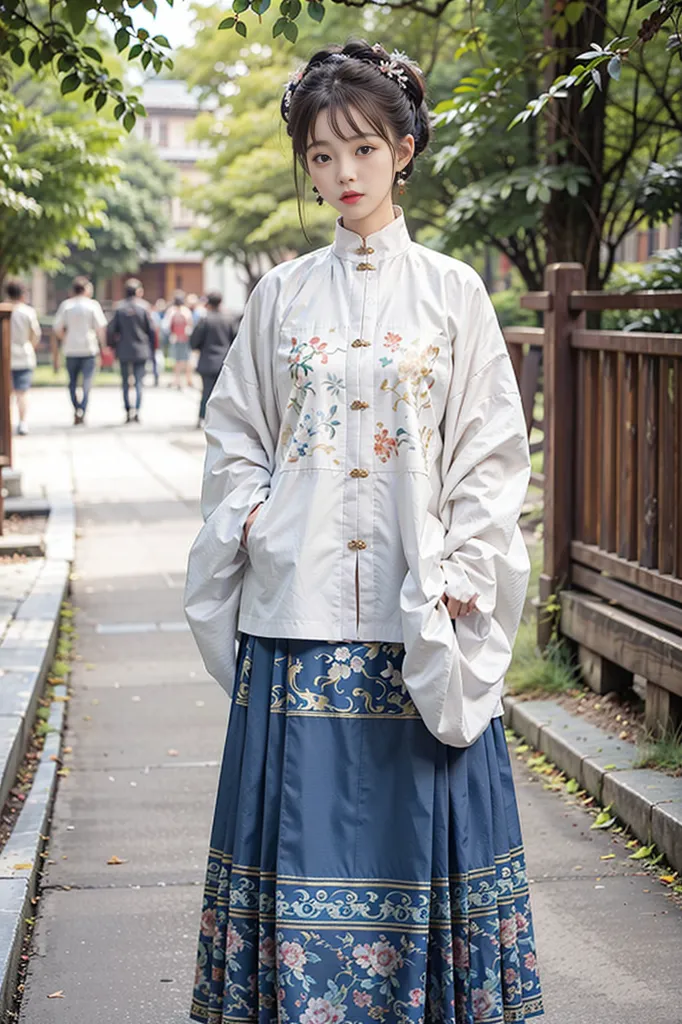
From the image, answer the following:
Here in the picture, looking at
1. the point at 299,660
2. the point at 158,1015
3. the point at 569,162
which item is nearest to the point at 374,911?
the point at 299,660

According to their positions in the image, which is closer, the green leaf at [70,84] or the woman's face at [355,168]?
the woman's face at [355,168]

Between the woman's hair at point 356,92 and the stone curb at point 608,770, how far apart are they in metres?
2.34

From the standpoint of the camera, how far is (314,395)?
9.61ft

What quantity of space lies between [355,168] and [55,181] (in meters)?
8.74

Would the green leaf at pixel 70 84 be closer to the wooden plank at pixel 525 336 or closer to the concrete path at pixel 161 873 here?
the concrete path at pixel 161 873

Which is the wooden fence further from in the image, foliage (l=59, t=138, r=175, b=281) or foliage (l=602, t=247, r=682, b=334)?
foliage (l=59, t=138, r=175, b=281)

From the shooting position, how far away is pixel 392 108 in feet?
9.70

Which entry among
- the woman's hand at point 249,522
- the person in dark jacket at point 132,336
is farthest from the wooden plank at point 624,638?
the person in dark jacket at point 132,336

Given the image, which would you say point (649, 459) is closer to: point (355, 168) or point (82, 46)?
point (82, 46)

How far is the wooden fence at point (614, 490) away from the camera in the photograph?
525cm

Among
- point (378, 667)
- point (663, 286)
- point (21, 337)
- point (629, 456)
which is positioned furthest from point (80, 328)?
point (378, 667)

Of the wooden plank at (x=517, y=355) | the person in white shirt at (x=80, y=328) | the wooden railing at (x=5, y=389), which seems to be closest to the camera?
the wooden plank at (x=517, y=355)

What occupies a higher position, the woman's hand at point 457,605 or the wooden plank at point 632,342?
the wooden plank at point 632,342

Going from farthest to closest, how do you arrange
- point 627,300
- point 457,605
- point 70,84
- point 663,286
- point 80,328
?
point 80,328, point 663,286, point 627,300, point 70,84, point 457,605
